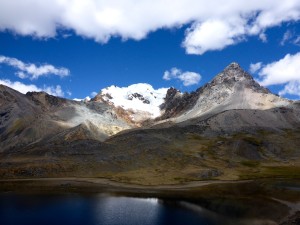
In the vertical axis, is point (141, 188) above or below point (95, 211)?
above

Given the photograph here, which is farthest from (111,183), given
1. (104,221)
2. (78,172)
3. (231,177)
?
(104,221)

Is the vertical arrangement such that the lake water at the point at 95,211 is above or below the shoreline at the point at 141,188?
below

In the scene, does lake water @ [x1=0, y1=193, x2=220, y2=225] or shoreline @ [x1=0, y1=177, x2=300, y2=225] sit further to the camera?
shoreline @ [x1=0, y1=177, x2=300, y2=225]

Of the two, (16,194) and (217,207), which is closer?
(217,207)

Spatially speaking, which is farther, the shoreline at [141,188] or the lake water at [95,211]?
the shoreline at [141,188]

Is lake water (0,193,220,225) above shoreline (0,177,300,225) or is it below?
below

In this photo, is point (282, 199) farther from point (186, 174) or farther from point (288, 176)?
point (186, 174)

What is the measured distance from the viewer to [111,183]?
162 metres

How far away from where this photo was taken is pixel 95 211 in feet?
345

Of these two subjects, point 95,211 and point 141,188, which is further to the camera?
point 141,188

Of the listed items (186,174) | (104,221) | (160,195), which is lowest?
(104,221)

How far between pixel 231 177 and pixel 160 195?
48123 mm

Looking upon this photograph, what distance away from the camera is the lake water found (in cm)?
9475

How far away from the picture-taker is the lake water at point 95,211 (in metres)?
94.8
